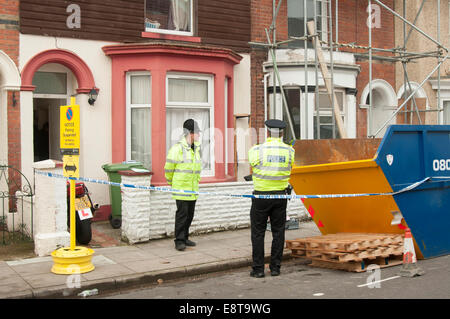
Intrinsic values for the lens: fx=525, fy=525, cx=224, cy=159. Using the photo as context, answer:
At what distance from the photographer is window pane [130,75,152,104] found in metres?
10.4

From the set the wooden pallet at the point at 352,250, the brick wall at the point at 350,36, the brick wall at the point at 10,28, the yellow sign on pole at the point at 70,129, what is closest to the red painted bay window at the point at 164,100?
the brick wall at the point at 350,36

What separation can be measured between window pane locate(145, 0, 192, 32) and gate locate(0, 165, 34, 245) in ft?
13.1

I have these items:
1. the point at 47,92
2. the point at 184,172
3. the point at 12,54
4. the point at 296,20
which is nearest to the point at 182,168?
the point at 184,172

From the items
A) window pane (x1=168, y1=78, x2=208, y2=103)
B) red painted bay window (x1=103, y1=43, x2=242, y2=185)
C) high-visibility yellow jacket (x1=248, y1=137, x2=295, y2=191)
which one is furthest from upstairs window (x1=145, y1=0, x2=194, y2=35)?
high-visibility yellow jacket (x1=248, y1=137, x2=295, y2=191)

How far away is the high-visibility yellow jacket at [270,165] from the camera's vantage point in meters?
6.75

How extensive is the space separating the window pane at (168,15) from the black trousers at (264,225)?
217 inches

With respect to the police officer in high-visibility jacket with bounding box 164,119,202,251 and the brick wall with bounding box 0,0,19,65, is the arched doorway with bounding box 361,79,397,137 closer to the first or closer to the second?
the police officer in high-visibility jacket with bounding box 164,119,202,251

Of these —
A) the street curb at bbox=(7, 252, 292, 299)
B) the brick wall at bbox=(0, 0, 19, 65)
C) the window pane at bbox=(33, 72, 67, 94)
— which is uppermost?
the brick wall at bbox=(0, 0, 19, 65)

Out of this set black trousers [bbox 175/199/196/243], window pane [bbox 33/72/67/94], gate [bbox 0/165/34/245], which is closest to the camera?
black trousers [bbox 175/199/196/243]

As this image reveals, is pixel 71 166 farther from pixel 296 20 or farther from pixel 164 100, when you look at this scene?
pixel 296 20

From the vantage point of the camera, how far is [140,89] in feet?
34.3

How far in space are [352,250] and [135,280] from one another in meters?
2.80

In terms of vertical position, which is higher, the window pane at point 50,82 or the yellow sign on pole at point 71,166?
the window pane at point 50,82

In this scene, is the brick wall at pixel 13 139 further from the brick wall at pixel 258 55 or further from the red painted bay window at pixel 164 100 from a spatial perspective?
the brick wall at pixel 258 55
